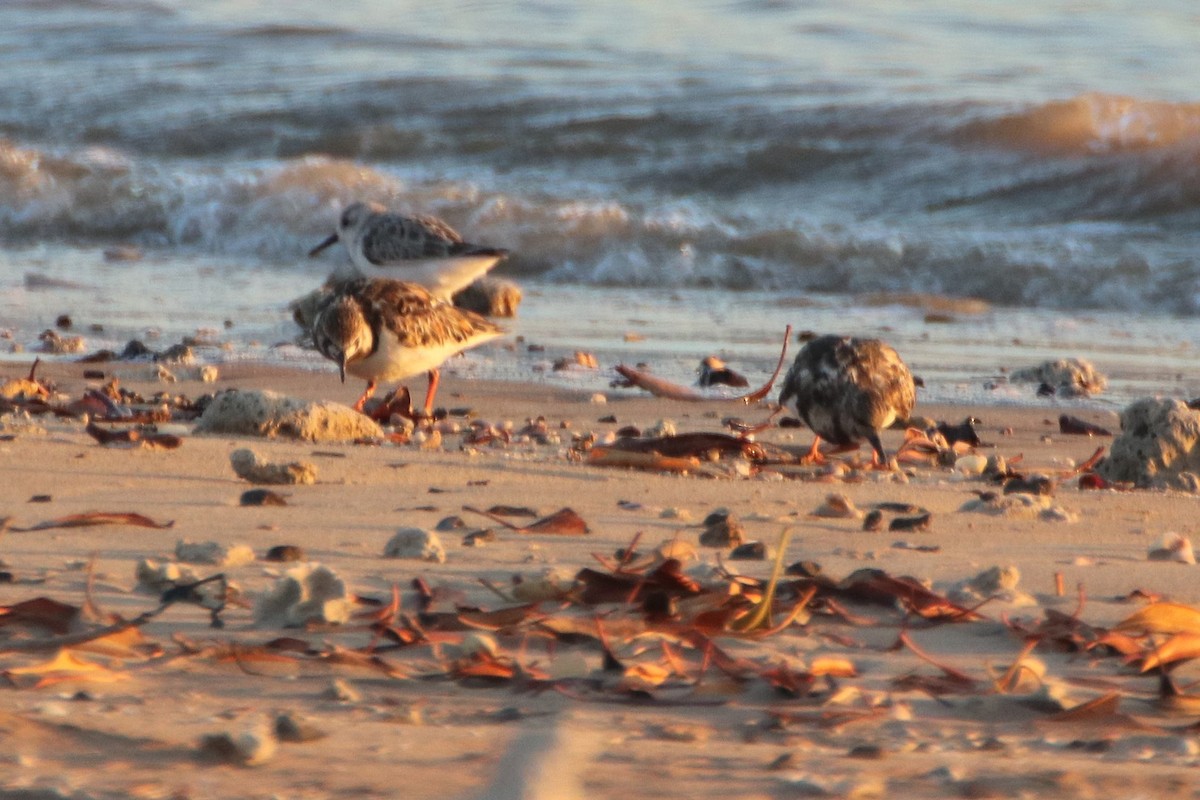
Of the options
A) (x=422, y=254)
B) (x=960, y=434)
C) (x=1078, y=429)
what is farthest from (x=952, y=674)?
(x=422, y=254)

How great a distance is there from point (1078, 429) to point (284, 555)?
3202 mm

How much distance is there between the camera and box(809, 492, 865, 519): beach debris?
11.0 feet

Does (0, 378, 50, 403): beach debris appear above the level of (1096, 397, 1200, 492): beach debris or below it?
below

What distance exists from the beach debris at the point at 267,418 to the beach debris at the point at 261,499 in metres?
0.89

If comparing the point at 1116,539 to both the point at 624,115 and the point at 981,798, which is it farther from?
the point at 624,115

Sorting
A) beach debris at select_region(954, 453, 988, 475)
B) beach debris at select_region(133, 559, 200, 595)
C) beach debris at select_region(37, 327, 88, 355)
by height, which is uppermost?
beach debris at select_region(133, 559, 200, 595)

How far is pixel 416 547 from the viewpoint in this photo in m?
2.77

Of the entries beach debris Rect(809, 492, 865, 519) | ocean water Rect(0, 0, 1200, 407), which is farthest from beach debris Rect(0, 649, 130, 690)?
ocean water Rect(0, 0, 1200, 407)

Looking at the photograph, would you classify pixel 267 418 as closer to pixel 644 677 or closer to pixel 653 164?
pixel 644 677

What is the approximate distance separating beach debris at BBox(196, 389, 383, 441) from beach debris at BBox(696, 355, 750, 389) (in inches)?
75.0

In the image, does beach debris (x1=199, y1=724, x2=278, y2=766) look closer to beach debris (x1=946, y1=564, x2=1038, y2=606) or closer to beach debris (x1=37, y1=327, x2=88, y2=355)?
beach debris (x1=946, y1=564, x2=1038, y2=606)

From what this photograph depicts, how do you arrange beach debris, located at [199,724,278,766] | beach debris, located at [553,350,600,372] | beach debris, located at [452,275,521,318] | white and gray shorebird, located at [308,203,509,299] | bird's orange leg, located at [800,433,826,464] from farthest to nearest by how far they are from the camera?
white and gray shorebird, located at [308,203,509,299]
beach debris, located at [452,275,521,318]
beach debris, located at [553,350,600,372]
bird's orange leg, located at [800,433,826,464]
beach debris, located at [199,724,278,766]

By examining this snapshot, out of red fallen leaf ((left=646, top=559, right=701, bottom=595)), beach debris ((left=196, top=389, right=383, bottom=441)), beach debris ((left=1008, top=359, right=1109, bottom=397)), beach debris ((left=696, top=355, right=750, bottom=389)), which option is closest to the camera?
red fallen leaf ((left=646, top=559, right=701, bottom=595))

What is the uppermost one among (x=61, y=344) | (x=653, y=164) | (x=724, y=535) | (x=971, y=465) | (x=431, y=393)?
(x=653, y=164)
